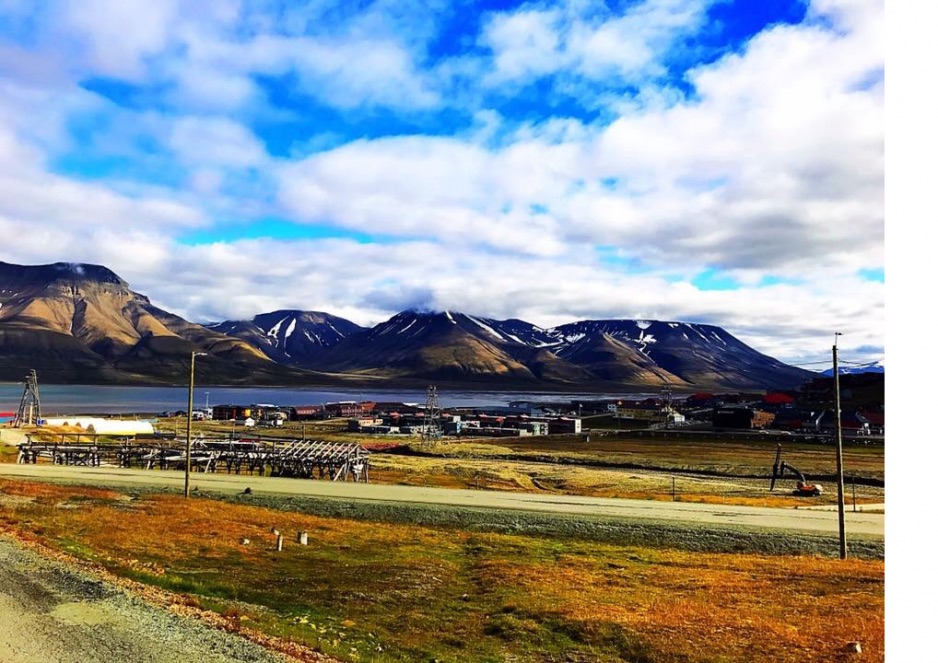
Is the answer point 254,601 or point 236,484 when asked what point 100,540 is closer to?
point 254,601

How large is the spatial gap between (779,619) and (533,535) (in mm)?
18043

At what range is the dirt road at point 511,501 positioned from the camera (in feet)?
140

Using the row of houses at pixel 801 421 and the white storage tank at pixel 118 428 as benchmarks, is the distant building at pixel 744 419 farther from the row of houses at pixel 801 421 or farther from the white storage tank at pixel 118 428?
the white storage tank at pixel 118 428

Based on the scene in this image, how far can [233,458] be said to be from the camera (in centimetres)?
7438

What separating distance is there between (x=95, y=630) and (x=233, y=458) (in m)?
60.9

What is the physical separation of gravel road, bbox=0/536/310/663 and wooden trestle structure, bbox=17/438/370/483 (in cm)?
4832

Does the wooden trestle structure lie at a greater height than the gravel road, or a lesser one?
lesser

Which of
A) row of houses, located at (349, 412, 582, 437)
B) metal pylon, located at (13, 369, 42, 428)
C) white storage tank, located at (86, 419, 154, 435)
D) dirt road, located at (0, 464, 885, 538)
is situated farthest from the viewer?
row of houses, located at (349, 412, 582, 437)

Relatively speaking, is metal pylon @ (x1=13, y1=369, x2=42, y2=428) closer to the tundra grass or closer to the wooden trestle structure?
the wooden trestle structure

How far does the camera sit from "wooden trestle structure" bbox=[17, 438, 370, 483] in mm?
70938

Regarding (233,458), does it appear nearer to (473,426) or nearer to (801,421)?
(473,426)

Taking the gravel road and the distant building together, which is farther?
the distant building

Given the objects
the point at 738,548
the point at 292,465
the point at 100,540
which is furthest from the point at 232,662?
the point at 292,465

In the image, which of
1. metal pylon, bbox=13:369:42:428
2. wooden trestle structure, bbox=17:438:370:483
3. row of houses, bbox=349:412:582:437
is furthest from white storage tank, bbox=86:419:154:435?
row of houses, bbox=349:412:582:437
